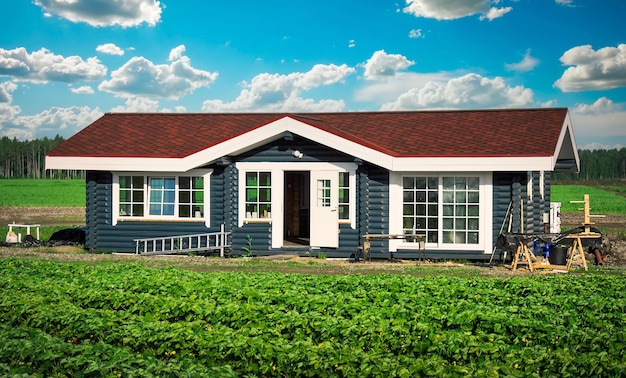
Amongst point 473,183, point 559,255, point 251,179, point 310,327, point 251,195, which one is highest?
point 251,179

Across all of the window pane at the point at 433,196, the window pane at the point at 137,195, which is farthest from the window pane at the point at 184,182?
the window pane at the point at 433,196

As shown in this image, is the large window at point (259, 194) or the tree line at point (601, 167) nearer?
the large window at point (259, 194)

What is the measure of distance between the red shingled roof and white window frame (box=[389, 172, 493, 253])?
669mm

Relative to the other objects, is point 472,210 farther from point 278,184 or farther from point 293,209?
point 293,209

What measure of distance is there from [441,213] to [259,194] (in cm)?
503

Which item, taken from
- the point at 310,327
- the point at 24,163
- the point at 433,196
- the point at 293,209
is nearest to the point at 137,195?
the point at 293,209

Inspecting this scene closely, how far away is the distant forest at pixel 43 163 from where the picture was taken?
127 metres

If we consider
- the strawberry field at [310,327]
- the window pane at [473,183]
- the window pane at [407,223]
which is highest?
the window pane at [473,183]

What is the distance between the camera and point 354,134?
818 inches

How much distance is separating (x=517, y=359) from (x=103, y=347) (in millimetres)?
4622

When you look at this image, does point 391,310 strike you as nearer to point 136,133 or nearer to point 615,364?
point 615,364

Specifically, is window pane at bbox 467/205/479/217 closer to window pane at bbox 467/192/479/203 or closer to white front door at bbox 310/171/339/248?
window pane at bbox 467/192/479/203

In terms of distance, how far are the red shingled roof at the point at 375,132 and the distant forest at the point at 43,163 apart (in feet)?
320

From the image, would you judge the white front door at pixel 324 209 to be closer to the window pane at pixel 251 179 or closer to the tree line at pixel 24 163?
the window pane at pixel 251 179
